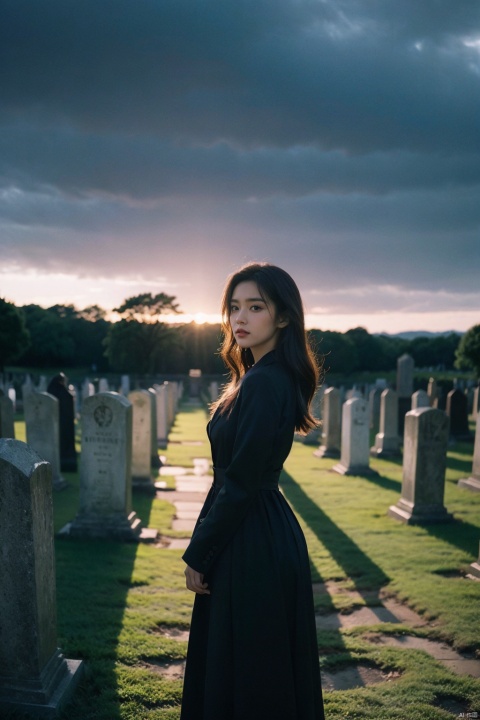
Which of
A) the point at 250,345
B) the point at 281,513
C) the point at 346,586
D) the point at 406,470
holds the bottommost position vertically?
the point at 346,586

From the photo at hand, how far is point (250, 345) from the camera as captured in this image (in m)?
2.73

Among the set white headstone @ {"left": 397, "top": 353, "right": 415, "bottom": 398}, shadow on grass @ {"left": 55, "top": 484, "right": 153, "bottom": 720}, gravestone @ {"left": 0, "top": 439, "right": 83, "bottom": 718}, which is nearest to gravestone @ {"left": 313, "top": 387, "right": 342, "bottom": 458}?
white headstone @ {"left": 397, "top": 353, "right": 415, "bottom": 398}

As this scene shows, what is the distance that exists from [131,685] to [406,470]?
5.80 meters

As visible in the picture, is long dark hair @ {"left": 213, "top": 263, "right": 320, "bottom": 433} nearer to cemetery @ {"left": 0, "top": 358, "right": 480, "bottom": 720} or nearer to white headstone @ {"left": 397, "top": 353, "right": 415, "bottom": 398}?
cemetery @ {"left": 0, "top": 358, "right": 480, "bottom": 720}

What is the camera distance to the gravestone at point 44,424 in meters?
10.2

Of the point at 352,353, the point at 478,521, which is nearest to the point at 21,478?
the point at 478,521

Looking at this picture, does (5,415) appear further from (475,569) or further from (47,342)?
(47,342)

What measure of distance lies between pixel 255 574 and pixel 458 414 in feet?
52.4

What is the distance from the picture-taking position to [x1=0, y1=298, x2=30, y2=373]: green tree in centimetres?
3806

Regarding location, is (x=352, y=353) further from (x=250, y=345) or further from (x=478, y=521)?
(x=250, y=345)

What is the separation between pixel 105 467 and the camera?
7410 millimetres

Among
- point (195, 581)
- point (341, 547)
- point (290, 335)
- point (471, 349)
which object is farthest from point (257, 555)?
point (471, 349)

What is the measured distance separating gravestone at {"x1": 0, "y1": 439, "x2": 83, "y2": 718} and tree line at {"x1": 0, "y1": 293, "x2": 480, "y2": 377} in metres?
46.1

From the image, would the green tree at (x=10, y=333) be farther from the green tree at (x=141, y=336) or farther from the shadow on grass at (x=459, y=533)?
the shadow on grass at (x=459, y=533)
